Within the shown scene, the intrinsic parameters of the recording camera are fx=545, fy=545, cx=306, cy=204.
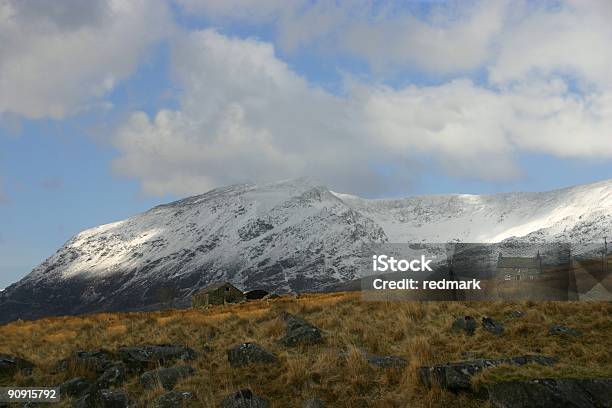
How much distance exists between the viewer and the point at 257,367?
14156mm

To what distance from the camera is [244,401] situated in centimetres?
1126

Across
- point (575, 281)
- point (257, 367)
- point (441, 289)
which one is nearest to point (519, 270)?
point (575, 281)

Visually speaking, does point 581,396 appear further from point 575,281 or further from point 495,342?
point 575,281

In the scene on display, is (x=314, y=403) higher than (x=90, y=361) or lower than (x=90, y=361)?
lower

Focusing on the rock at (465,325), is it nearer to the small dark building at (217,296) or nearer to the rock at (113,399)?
the rock at (113,399)

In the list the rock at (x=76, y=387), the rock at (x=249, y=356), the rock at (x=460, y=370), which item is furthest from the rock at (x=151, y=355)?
the rock at (x=460, y=370)

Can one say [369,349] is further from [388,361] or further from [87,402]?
[87,402]

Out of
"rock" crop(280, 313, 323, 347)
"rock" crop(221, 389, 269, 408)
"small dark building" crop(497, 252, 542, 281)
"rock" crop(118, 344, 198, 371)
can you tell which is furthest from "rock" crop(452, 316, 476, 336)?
"small dark building" crop(497, 252, 542, 281)

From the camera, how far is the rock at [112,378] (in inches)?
555

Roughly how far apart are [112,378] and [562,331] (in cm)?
1220

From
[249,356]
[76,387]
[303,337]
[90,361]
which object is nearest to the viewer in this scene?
[76,387]

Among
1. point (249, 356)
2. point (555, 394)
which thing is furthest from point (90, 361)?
point (555, 394)

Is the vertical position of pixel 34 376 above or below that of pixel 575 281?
below

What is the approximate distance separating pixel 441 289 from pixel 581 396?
17.2m
